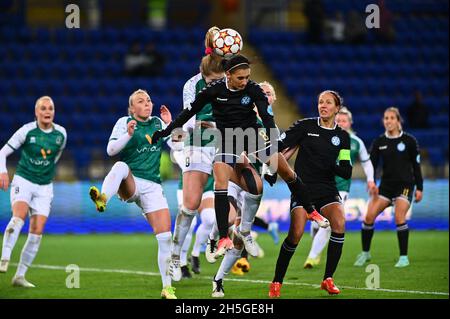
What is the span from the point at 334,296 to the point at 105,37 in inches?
640

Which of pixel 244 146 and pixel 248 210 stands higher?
pixel 244 146

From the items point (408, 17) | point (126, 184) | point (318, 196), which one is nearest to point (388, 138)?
point (318, 196)

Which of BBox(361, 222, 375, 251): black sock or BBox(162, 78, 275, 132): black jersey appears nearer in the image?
BBox(162, 78, 275, 132): black jersey

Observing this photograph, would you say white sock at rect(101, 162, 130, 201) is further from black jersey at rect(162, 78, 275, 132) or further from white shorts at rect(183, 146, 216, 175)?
black jersey at rect(162, 78, 275, 132)

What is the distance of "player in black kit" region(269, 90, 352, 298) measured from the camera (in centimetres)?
1016

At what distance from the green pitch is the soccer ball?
2.63 m

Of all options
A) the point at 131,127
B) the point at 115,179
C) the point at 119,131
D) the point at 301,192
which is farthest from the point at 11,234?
the point at 301,192

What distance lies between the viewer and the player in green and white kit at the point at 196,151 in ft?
34.1

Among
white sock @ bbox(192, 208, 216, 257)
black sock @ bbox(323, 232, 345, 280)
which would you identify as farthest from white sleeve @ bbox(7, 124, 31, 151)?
black sock @ bbox(323, 232, 345, 280)

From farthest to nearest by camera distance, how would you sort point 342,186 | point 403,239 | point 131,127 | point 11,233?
point 342,186 → point 403,239 → point 11,233 → point 131,127

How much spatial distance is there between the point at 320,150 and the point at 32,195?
3.71 m

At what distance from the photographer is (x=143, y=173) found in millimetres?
10445

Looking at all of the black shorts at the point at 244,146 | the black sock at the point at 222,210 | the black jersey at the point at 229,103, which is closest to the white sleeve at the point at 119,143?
the black jersey at the point at 229,103

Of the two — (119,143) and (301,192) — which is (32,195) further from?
(301,192)
